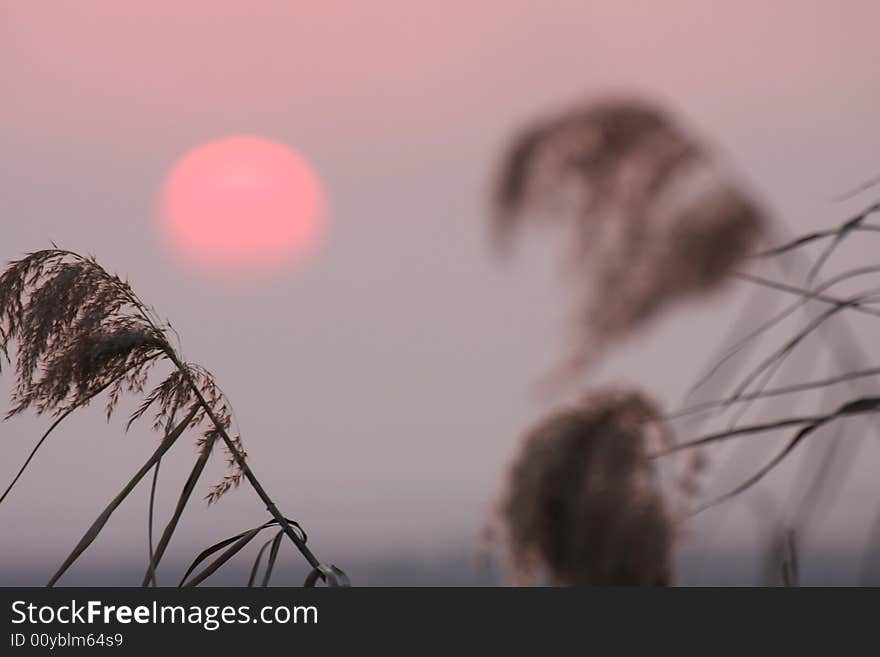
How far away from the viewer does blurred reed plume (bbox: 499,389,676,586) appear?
4.21 ft

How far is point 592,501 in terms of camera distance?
1.29 m

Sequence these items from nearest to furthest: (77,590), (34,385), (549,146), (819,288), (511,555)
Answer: (549,146) → (819,288) → (511,555) → (34,385) → (77,590)

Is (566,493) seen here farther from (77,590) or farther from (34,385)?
(77,590)

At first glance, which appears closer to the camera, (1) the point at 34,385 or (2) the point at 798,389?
(2) the point at 798,389

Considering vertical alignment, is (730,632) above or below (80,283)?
below

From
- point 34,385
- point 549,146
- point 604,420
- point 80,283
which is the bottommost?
point 604,420

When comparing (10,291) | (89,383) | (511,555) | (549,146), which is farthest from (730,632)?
(10,291)

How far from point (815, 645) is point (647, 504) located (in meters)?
0.68

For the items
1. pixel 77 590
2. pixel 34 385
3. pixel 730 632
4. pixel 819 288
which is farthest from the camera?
pixel 77 590

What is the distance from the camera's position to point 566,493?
4.44 ft

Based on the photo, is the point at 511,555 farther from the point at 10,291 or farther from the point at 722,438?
the point at 10,291

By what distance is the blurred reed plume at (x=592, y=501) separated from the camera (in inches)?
Result: 50.5

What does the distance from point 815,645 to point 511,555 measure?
0.65 metres

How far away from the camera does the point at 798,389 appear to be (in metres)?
1.31
